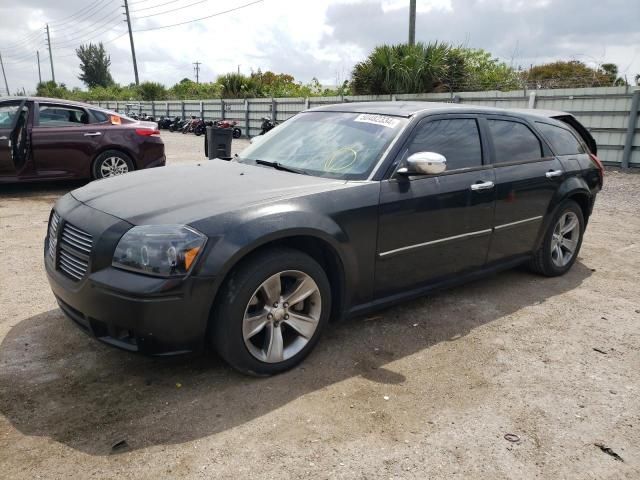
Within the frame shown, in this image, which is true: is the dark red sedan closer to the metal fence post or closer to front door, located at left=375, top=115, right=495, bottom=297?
front door, located at left=375, top=115, right=495, bottom=297

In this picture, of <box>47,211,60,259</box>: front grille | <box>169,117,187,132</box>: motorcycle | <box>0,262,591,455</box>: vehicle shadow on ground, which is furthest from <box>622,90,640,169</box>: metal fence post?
<box>169,117,187,132</box>: motorcycle

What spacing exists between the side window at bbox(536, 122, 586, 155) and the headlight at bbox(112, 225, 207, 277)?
3.57 meters

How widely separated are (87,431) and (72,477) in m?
0.33

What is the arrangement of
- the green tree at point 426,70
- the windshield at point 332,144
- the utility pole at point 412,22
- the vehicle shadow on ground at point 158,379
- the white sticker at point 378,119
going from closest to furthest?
the vehicle shadow on ground at point 158,379 → the windshield at point 332,144 → the white sticker at point 378,119 → the green tree at point 426,70 → the utility pole at point 412,22

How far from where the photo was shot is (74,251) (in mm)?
3004

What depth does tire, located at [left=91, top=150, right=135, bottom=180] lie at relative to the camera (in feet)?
28.2

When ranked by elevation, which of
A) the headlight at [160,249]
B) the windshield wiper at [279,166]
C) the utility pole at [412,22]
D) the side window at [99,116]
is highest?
the utility pole at [412,22]

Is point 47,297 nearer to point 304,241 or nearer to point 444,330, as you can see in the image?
point 304,241

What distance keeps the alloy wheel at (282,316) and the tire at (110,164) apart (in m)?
6.45

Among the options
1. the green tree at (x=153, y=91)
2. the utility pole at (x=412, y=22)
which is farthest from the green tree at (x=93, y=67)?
the utility pole at (x=412, y=22)

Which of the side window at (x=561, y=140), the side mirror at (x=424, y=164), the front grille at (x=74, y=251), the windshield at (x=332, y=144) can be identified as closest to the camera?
the front grille at (x=74, y=251)

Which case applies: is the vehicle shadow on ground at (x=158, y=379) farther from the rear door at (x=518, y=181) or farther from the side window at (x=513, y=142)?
the side window at (x=513, y=142)

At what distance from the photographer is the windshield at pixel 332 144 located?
11.8ft

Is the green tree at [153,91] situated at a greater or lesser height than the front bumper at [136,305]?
greater
